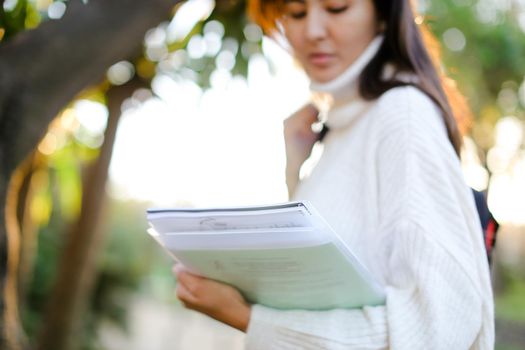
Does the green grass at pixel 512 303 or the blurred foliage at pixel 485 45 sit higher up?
the blurred foliage at pixel 485 45

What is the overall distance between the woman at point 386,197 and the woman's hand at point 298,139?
0.25 metres

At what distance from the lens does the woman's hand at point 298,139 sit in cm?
195

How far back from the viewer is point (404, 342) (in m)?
1.21

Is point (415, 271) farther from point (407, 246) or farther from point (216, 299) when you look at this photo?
point (216, 299)

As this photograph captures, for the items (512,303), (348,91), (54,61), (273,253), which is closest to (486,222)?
(348,91)

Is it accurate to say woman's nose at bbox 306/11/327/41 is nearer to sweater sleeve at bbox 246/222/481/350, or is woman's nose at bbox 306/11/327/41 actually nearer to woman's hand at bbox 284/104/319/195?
woman's hand at bbox 284/104/319/195

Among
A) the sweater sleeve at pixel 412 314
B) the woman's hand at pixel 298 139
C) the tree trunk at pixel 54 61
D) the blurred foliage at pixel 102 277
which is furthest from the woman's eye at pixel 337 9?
the blurred foliage at pixel 102 277

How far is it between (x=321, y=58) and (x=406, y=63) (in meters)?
0.19

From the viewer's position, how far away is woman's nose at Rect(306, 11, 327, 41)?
5.25 feet

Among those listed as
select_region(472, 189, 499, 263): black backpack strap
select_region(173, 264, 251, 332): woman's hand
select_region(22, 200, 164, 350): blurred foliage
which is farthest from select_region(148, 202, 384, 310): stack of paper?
select_region(22, 200, 164, 350): blurred foliage

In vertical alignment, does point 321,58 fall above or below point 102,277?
above

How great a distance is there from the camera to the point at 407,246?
125 cm

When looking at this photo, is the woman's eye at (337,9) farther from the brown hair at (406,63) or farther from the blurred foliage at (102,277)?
the blurred foliage at (102,277)

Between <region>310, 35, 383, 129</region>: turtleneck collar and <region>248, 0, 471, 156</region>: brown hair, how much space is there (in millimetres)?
18
